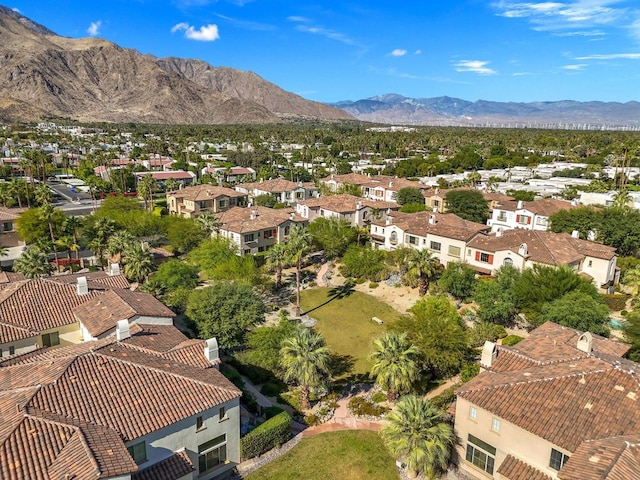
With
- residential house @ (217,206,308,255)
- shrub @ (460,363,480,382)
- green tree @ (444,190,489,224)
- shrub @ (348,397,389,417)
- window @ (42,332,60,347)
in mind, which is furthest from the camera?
green tree @ (444,190,489,224)

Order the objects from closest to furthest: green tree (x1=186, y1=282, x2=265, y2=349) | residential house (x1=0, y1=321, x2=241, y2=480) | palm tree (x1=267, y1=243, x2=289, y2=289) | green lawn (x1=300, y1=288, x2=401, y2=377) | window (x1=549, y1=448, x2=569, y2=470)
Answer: residential house (x1=0, y1=321, x2=241, y2=480), window (x1=549, y1=448, x2=569, y2=470), green tree (x1=186, y1=282, x2=265, y2=349), green lawn (x1=300, y1=288, x2=401, y2=377), palm tree (x1=267, y1=243, x2=289, y2=289)

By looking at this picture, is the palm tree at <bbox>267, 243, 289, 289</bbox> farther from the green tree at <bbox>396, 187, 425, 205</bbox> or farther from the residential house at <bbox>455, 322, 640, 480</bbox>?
the green tree at <bbox>396, 187, 425, 205</bbox>

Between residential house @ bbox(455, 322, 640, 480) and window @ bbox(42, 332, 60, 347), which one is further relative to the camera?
window @ bbox(42, 332, 60, 347)

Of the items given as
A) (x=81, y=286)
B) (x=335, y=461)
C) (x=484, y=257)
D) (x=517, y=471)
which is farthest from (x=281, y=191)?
(x=517, y=471)

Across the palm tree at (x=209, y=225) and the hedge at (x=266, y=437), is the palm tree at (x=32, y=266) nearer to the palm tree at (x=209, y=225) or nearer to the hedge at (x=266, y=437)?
the palm tree at (x=209, y=225)

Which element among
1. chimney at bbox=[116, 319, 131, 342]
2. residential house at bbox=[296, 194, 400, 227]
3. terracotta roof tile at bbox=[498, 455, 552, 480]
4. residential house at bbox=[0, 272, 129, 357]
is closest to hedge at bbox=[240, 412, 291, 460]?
chimney at bbox=[116, 319, 131, 342]

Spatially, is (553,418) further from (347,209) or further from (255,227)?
(347,209)

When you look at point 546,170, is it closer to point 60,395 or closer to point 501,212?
point 501,212
